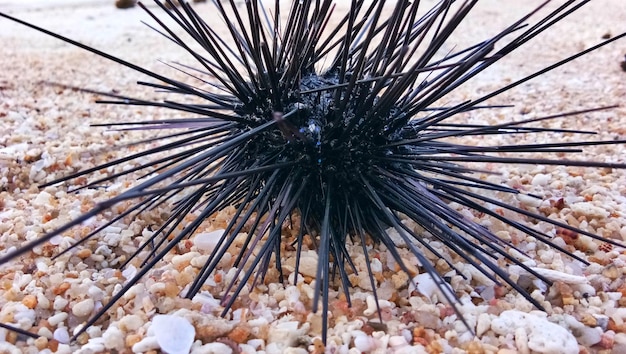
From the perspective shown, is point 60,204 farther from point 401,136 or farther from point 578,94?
point 578,94

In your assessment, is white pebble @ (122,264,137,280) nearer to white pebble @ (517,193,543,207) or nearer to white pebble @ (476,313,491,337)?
white pebble @ (476,313,491,337)

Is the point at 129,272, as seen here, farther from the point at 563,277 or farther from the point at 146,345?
the point at 563,277

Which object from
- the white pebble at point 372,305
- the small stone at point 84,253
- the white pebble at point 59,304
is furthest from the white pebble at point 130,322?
the white pebble at point 372,305

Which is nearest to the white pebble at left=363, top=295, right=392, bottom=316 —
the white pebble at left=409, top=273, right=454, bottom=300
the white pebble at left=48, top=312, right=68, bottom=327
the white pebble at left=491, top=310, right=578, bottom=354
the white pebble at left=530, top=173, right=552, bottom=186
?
the white pebble at left=409, top=273, right=454, bottom=300

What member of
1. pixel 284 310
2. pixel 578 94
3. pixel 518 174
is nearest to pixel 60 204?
pixel 284 310

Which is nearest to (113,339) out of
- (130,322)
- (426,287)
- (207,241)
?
(130,322)
